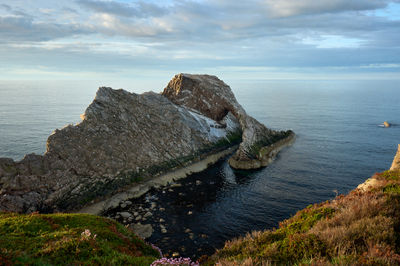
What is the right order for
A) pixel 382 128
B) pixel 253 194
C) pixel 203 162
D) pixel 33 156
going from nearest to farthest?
pixel 33 156 → pixel 253 194 → pixel 203 162 → pixel 382 128

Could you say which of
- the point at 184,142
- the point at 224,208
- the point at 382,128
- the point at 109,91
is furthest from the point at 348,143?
the point at 109,91

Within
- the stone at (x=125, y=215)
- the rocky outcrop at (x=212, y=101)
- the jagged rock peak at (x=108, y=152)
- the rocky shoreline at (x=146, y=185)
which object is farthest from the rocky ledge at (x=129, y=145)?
the stone at (x=125, y=215)

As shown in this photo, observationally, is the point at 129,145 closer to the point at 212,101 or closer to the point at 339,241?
the point at 212,101

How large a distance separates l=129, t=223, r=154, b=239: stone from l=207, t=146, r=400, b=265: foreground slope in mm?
16132

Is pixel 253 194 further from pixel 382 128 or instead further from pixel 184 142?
pixel 382 128

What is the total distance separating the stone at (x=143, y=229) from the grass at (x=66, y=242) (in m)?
10.5

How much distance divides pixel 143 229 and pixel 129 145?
60.8 ft

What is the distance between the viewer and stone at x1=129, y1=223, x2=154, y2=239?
27.3m

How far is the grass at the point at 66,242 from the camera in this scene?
10.6 meters

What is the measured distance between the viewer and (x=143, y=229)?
28.2 m

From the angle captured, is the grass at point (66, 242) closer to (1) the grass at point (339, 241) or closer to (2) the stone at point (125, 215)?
(1) the grass at point (339, 241)

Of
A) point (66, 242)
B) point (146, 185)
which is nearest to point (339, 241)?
point (66, 242)

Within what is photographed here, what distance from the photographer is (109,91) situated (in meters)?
48.9

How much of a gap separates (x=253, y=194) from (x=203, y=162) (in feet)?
51.8
